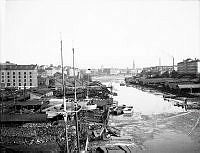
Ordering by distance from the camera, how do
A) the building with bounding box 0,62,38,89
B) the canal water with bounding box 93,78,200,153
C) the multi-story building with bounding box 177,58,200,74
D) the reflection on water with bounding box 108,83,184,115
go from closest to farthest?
the canal water with bounding box 93,78,200,153, the reflection on water with bounding box 108,83,184,115, the building with bounding box 0,62,38,89, the multi-story building with bounding box 177,58,200,74

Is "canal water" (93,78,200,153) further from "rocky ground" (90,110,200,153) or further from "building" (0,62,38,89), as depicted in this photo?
"building" (0,62,38,89)

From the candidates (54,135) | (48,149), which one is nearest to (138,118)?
(54,135)

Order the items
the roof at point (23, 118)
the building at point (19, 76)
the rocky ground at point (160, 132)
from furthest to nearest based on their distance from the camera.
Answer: the building at point (19, 76) < the roof at point (23, 118) < the rocky ground at point (160, 132)

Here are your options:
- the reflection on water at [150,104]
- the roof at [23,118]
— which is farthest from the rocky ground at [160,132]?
the roof at [23,118]

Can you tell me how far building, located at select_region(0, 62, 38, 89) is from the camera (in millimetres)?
26422

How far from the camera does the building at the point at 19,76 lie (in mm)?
26422

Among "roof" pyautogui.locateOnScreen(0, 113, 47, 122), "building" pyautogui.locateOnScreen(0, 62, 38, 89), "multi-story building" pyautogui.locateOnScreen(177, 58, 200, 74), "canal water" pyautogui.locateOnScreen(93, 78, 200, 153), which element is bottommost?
"canal water" pyautogui.locateOnScreen(93, 78, 200, 153)

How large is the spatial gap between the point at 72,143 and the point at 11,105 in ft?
26.0

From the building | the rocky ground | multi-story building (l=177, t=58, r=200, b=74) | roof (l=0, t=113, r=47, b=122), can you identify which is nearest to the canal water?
the rocky ground

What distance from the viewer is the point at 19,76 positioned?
26594mm

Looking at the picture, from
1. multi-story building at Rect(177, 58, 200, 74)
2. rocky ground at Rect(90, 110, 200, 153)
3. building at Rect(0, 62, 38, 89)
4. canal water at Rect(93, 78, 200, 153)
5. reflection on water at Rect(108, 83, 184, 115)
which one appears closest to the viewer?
canal water at Rect(93, 78, 200, 153)

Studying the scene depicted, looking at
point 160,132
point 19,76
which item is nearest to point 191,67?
point 19,76

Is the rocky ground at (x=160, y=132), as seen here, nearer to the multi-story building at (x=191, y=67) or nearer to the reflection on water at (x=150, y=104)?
the reflection on water at (x=150, y=104)

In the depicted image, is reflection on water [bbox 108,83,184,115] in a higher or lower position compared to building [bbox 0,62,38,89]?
lower
